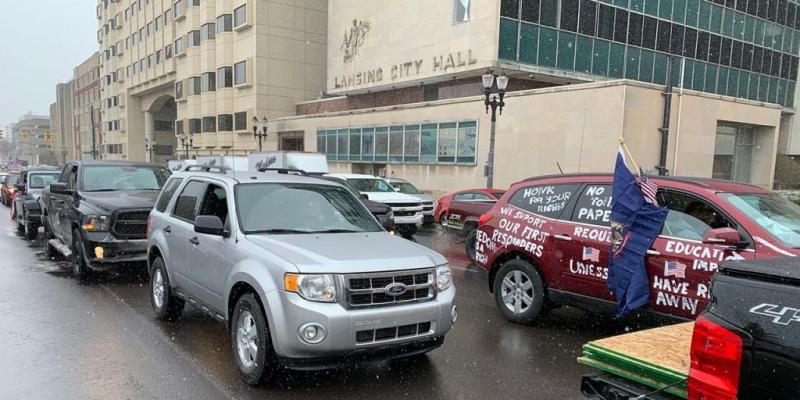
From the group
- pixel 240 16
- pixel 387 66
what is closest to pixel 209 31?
pixel 240 16

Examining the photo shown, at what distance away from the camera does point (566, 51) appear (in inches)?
1107

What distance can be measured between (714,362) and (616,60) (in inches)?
1221

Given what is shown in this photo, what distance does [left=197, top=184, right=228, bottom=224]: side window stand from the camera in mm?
5262

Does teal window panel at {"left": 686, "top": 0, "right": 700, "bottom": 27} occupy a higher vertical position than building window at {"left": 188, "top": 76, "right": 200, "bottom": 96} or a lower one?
higher

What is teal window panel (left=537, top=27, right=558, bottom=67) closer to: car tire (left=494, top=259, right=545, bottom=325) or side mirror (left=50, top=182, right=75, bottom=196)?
car tire (left=494, top=259, right=545, bottom=325)

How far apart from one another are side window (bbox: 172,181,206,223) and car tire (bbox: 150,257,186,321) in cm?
69

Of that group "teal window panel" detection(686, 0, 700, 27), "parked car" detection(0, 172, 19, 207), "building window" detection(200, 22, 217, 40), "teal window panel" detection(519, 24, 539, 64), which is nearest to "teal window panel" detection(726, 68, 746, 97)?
"teal window panel" detection(686, 0, 700, 27)

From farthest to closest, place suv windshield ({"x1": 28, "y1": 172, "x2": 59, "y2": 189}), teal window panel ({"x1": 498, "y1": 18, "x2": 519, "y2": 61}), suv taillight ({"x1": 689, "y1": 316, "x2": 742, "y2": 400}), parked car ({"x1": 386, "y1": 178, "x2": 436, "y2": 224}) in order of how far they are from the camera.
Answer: teal window panel ({"x1": 498, "y1": 18, "x2": 519, "y2": 61}) < parked car ({"x1": 386, "y1": 178, "x2": 436, "y2": 224}) < suv windshield ({"x1": 28, "y1": 172, "x2": 59, "y2": 189}) < suv taillight ({"x1": 689, "y1": 316, "x2": 742, "y2": 400})

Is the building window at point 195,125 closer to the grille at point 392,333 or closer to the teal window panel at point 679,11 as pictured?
the teal window panel at point 679,11

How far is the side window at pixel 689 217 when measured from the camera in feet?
16.6

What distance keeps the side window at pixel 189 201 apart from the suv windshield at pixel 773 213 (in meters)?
5.35

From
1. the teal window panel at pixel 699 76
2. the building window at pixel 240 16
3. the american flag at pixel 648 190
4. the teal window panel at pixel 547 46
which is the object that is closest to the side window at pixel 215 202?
the american flag at pixel 648 190

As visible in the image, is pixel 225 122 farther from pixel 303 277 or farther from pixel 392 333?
pixel 392 333

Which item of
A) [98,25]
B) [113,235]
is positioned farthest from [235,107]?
[98,25]
